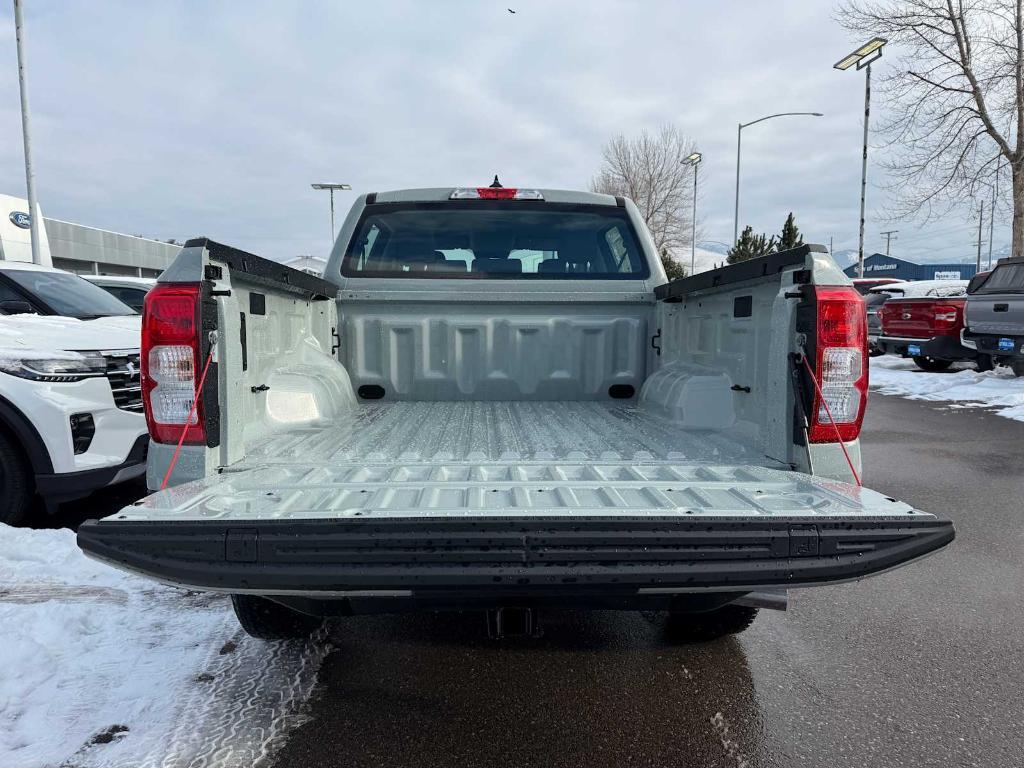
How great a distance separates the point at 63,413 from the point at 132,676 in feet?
7.21

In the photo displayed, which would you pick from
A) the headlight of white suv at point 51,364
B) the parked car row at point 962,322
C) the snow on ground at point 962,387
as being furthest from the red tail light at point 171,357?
the snow on ground at point 962,387

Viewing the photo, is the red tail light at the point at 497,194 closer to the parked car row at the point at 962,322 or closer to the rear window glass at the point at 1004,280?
the parked car row at the point at 962,322

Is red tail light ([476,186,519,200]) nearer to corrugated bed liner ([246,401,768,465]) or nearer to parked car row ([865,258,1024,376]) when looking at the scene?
corrugated bed liner ([246,401,768,465])

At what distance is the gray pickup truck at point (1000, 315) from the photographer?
34.2 feet

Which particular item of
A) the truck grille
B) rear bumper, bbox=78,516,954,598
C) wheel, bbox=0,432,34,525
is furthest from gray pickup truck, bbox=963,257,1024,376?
wheel, bbox=0,432,34,525

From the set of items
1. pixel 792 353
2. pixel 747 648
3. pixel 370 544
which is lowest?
pixel 747 648

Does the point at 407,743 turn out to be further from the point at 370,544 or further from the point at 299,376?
the point at 299,376

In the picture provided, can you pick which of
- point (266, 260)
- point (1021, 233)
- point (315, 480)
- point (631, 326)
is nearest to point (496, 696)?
point (315, 480)

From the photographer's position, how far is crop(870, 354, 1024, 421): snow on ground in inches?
399

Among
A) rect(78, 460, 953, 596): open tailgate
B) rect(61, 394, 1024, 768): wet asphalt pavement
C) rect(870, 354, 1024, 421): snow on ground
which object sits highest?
rect(78, 460, 953, 596): open tailgate

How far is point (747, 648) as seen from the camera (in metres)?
3.00

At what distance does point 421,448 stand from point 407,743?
109 centimetres

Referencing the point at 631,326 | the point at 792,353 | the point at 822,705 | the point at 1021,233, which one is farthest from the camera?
the point at 1021,233

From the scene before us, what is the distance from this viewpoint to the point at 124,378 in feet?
14.7
